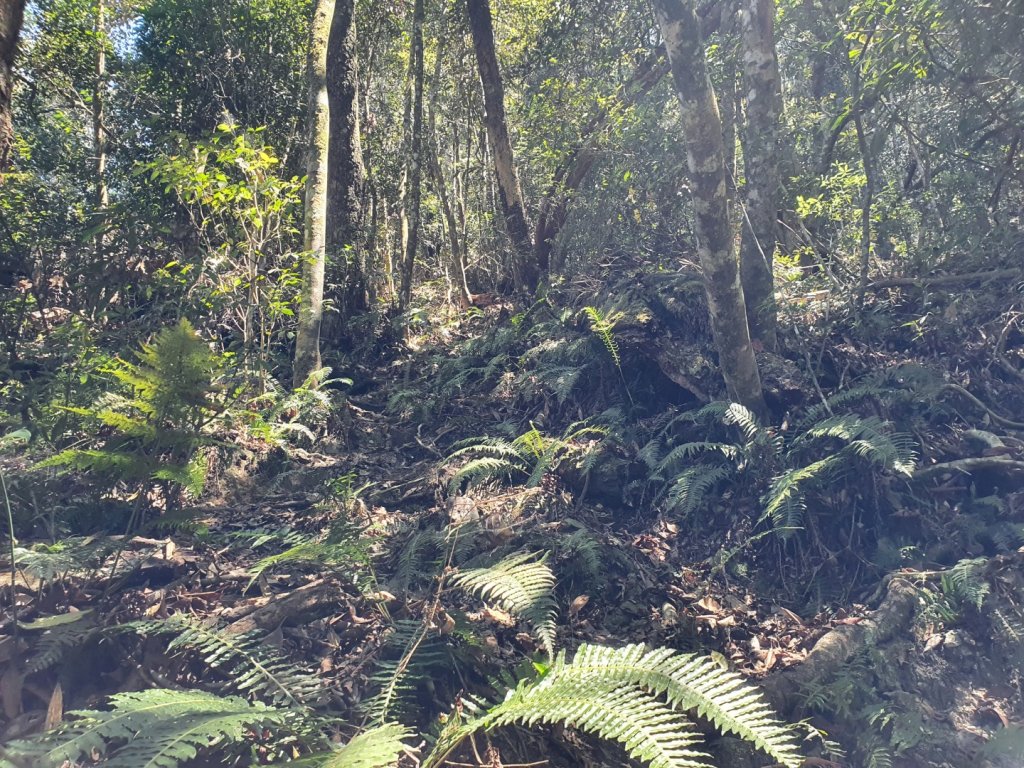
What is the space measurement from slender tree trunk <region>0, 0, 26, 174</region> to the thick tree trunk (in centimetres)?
585

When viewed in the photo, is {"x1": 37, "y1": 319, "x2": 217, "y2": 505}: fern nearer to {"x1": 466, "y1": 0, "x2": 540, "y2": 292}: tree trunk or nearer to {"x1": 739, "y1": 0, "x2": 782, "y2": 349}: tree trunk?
{"x1": 739, "y1": 0, "x2": 782, "y2": 349}: tree trunk

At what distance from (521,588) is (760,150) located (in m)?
5.34

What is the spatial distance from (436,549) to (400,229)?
26.7 feet

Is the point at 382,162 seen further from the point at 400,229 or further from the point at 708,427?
the point at 708,427

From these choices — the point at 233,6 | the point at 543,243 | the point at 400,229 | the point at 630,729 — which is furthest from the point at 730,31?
the point at 630,729

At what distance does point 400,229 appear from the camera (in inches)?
454

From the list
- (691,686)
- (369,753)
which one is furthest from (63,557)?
(691,686)

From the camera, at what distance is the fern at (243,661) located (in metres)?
2.92

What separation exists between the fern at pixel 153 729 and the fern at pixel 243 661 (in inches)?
12.2

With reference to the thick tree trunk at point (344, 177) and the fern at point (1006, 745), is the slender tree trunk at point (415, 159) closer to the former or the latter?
the thick tree trunk at point (344, 177)

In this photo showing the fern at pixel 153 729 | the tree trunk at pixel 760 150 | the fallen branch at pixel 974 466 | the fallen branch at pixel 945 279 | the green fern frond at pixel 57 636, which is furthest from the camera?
the tree trunk at pixel 760 150

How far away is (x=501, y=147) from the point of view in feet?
30.2

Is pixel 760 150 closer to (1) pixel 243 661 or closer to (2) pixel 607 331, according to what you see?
(2) pixel 607 331

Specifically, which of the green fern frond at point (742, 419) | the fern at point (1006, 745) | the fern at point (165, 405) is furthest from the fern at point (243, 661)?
the green fern frond at point (742, 419)
